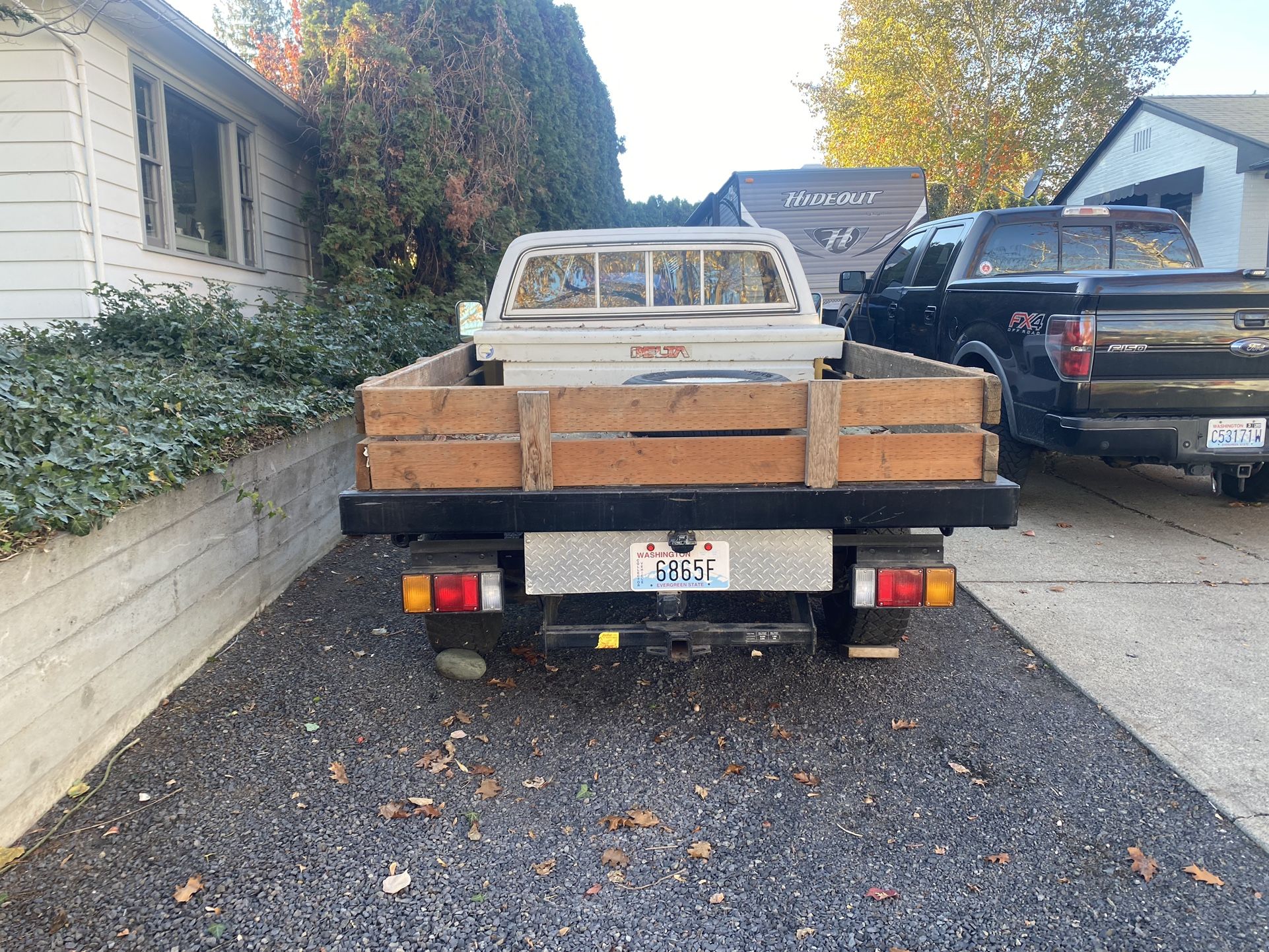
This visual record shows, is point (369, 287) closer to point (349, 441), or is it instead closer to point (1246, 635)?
point (349, 441)

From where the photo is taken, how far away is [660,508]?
3189mm

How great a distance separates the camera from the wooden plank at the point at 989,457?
3.23m

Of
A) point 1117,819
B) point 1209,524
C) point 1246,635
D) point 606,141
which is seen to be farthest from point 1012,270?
point 606,141

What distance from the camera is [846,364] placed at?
5.23 m

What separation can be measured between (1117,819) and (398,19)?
10.6 metres

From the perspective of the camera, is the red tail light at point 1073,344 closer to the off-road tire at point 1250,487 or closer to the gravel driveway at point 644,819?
the off-road tire at point 1250,487

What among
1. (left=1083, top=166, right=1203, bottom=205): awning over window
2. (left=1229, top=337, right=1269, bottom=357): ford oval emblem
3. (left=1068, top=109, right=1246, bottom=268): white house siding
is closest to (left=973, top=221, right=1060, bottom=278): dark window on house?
(left=1229, top=337, right=1269, bottom=357): ford oval emblem

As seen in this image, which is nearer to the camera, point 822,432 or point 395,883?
point 395,883

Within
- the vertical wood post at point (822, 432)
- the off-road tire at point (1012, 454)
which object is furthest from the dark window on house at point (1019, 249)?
the vertical wood post at point (822, 432)

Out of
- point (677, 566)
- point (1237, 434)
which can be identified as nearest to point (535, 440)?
point (677, 566)

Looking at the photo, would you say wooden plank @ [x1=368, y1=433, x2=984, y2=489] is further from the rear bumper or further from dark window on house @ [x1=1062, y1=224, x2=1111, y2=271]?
dark window on house @ [x1=1062, y1=224, x2=1111, y2=271]

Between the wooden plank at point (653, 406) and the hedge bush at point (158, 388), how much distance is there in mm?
1104

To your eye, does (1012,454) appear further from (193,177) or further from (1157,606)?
(193,177)

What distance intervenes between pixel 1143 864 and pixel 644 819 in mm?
1463
